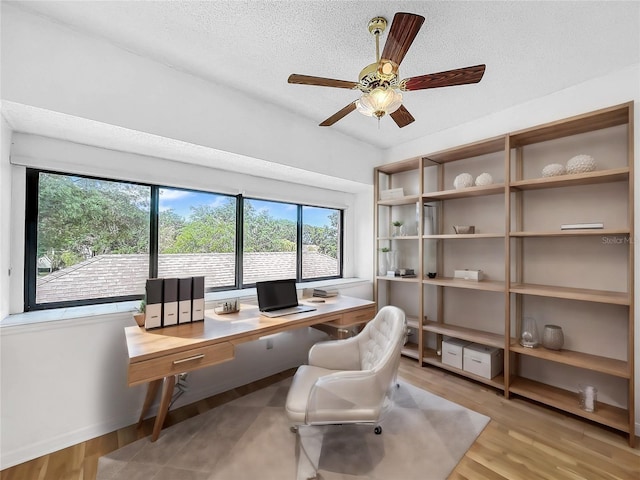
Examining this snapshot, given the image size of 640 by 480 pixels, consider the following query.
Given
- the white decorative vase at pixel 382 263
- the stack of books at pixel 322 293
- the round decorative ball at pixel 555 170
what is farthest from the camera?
the white decorative vase at pixel 382 263

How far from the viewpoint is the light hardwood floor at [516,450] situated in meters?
1.61

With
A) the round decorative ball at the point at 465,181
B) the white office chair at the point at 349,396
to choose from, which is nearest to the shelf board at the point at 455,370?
the white office chair at the point at 349,396

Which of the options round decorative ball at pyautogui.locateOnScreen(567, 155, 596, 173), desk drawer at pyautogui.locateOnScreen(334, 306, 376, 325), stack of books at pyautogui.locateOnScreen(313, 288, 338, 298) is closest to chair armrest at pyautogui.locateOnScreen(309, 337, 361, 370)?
desk drawer at pyautogui.locateOnScreen(334, 306, 376, 325)

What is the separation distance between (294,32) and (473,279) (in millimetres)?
2654

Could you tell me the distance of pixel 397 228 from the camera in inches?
143

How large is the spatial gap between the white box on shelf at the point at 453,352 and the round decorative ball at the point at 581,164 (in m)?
1.82

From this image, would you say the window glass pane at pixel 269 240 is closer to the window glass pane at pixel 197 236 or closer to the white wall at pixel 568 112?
the window glass pane at pixel 197 236

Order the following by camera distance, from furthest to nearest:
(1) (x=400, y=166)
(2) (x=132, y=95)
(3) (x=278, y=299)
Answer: (1) (x=400, y=166) < (3) (x=278, y=299) < (2) (x=132, y=95)

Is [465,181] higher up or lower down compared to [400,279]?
higher up

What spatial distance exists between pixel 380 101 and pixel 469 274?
211 cm

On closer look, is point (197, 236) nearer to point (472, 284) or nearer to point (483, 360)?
point (472, 284)

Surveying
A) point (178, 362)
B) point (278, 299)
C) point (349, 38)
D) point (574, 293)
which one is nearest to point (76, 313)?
point (178, 362)

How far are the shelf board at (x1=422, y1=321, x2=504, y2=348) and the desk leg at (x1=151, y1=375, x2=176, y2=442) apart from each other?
2460 mm

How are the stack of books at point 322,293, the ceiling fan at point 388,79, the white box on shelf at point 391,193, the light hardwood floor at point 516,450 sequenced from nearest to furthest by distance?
the ceiling fan at point 388,79, the light hardwood floor at point 516,450, the stack of books at point 322,293, the white box on shelf at point 391,193
